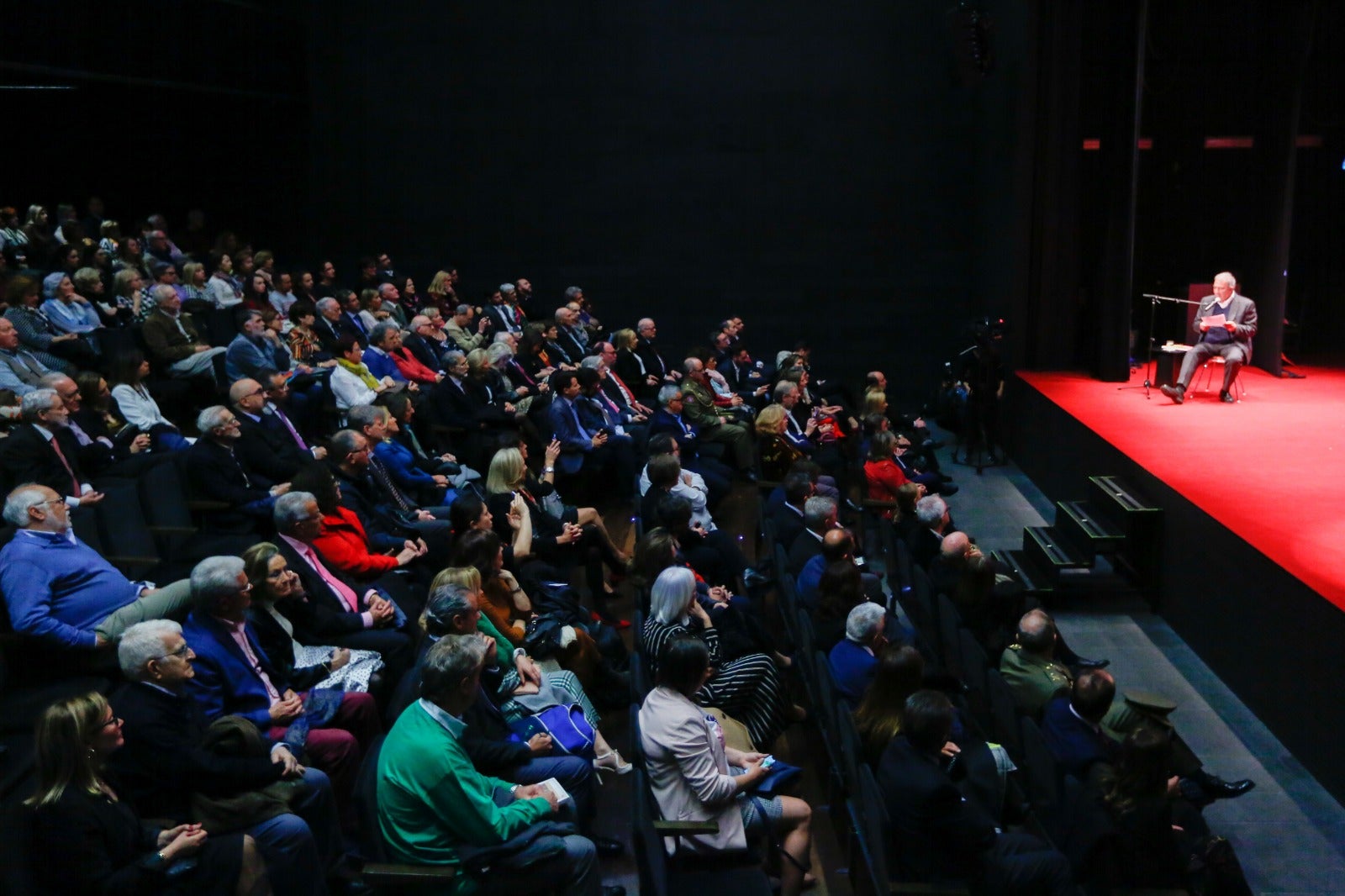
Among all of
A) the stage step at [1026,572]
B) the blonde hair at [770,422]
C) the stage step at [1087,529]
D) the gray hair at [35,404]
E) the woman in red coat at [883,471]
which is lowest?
→ the stage step at [1026,572]

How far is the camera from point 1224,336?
29.3ft

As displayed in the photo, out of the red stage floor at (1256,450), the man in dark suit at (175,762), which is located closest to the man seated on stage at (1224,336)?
the red stage floor at (1256,450)

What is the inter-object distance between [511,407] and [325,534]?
335 centimetres

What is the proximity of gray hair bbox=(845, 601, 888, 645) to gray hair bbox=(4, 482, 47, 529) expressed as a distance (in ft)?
9.11

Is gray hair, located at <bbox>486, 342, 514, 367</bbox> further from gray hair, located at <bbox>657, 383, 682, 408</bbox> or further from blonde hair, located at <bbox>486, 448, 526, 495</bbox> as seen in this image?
blonde hair, located at <bbox>486, 448, 526, 495</bbox>

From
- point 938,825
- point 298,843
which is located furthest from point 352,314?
point 938,825

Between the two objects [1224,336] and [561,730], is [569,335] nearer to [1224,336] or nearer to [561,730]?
[1224,336]

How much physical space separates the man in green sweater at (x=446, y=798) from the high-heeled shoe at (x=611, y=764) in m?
0.83

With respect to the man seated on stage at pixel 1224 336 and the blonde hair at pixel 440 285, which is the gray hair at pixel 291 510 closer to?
the man seated on stage at pixel 1224 336

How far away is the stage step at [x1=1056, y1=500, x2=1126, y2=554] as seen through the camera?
6.77m

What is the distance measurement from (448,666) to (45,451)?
2.82m

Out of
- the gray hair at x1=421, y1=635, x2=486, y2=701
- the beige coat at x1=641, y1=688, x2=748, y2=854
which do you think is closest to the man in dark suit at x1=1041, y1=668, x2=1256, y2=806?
the beige coat at x1=641, y1=688, x2=748, y2=854

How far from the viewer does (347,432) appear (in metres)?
5.45

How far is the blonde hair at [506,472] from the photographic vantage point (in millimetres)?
5555
